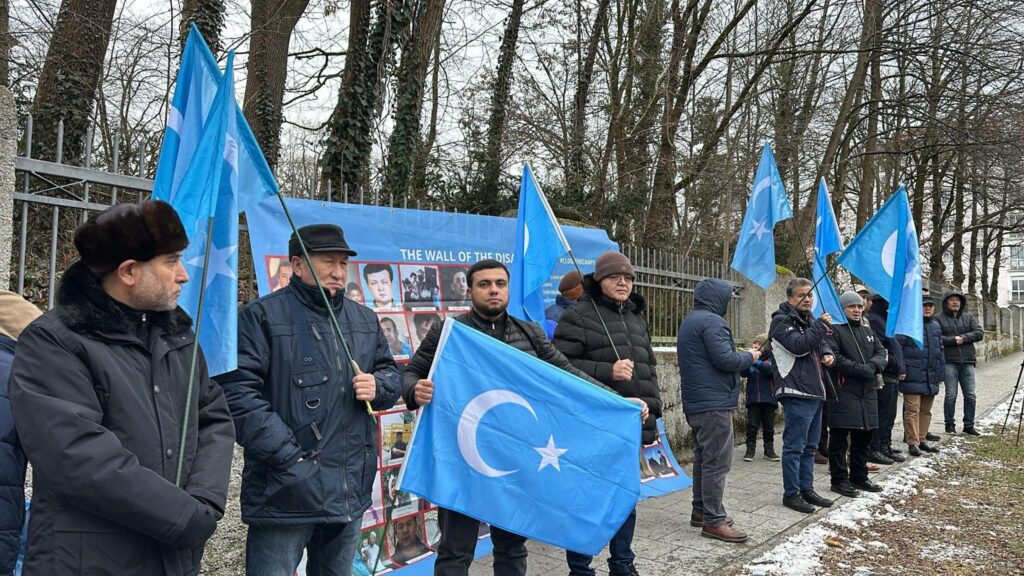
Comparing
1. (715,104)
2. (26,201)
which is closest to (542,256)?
(26,201)

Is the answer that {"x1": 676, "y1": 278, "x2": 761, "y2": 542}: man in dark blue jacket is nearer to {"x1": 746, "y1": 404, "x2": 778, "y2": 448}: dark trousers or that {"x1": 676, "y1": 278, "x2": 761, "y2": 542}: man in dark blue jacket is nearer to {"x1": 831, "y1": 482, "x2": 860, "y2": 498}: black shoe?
{"x1": 831, "y1": 482, "x2": 860, "y2": 498}: black shoe

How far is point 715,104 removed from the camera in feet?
Answer: 54.2

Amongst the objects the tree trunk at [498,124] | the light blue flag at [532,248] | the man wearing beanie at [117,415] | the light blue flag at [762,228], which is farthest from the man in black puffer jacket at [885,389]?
the man wearing beanie at [117,415]

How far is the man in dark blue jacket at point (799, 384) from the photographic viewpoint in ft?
19.9

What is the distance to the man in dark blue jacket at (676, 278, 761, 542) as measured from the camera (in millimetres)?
5199

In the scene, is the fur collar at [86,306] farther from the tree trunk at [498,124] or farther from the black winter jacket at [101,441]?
the tree trunk at [498,124]

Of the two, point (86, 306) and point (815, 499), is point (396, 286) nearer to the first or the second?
point (86, 306)

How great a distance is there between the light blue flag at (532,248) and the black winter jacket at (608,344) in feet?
1.20

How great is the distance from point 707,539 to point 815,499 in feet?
5.02

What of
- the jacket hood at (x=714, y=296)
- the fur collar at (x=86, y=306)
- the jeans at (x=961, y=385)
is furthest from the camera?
the jeans at (x=961, y=385)

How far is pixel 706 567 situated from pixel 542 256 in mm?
2331

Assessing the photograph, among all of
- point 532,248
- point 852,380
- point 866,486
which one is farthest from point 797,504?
point 532,248

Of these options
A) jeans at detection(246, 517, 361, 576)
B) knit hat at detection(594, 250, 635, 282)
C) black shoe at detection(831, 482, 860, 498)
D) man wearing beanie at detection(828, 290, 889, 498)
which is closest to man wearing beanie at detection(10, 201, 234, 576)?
jeans at detection(246, 517, 361, 576)

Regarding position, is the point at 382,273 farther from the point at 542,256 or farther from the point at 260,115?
the point at 260,115
